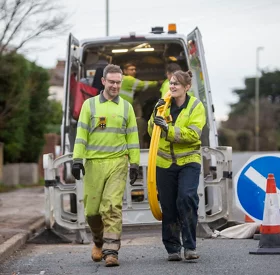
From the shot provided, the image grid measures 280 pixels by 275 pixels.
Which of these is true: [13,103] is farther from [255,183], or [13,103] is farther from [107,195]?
[107,195]

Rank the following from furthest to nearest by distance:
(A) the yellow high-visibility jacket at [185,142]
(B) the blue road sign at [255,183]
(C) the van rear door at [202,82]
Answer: (C) the van rear door at [202,82] → (B) the blue road sign at [255,183] → (A) the yellow high-visibility jacket at [185,142]

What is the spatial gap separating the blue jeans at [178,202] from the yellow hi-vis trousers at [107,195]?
38cm

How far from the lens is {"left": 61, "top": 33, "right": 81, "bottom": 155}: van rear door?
1291 cm

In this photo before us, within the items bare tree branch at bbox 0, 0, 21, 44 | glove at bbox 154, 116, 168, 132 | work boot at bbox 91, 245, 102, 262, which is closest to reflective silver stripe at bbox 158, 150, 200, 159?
glove at bbox 154, 116, 168, 132

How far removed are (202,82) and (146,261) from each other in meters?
4.24

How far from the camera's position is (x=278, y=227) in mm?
9391

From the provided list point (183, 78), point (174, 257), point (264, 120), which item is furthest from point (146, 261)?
point (264, 120)

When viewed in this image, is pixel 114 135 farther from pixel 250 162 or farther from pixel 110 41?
pixel 110 41

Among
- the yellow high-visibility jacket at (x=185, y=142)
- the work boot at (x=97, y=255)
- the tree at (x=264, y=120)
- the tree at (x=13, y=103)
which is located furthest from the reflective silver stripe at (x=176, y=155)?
the tree at (x=264, y=120)

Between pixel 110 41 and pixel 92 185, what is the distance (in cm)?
496

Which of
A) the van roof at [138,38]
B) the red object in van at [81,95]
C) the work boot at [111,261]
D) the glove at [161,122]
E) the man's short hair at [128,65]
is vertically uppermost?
the van roof at [138,38]

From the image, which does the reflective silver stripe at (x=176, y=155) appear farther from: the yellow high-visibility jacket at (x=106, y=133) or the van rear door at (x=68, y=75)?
the van rear door at (x=68, y=75)

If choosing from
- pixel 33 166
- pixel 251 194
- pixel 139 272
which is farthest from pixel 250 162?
pixel 33 166

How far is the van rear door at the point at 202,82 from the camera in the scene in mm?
12508
